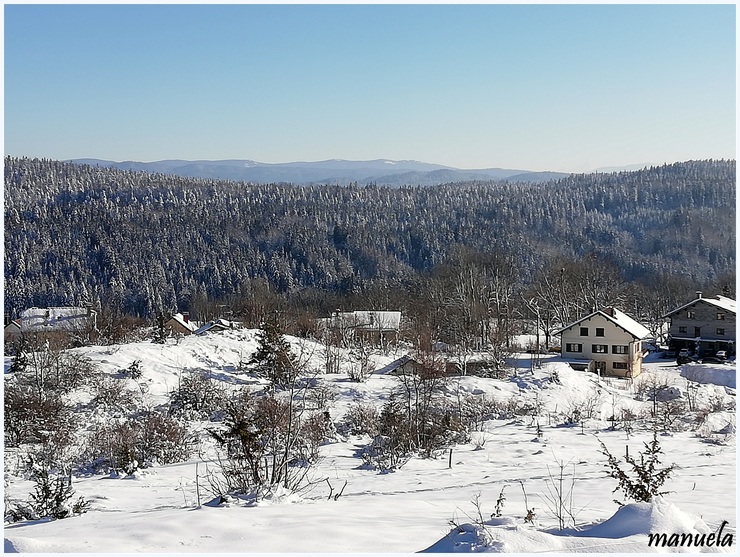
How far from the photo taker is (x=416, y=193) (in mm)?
143500

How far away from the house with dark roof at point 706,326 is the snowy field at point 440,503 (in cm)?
1649

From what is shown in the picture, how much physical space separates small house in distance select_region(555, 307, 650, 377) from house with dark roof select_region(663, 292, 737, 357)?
5720 mm

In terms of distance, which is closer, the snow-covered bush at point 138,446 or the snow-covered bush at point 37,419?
the snow-covered bush at point 138,446

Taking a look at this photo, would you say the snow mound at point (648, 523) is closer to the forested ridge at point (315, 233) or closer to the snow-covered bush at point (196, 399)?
the snow-covered bush at point (196, 399)

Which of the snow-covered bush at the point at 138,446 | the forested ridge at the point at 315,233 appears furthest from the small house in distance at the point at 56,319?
the snow-covered bush at the point at 138,446

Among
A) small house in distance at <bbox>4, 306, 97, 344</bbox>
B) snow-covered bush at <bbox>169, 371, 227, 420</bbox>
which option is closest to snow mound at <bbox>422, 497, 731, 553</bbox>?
snow-covered bush at <bbox>169, 371, 227, 420</bbox>

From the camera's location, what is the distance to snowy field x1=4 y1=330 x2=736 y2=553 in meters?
4.92

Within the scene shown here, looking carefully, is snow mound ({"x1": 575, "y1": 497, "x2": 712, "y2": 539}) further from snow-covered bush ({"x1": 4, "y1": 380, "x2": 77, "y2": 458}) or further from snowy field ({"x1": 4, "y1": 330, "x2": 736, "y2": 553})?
snow-covered bush ({"x1": 4, "y1": 380, "x2": 77, "y2": 458})

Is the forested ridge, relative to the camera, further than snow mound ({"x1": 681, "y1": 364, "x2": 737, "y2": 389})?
Yes

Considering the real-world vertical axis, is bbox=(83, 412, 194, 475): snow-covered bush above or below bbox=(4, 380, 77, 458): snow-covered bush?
above

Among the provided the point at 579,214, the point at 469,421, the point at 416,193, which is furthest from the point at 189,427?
the point at 416,193

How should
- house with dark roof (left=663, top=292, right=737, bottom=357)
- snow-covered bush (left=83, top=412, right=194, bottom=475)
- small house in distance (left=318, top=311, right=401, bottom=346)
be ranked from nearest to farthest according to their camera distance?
snow-covered bush (left=83, top=412, right=194, bottom=475) < house with dark roof (left=663, top=292, right=737, bottom=357) < small house in distance (left=318, top=311, right=401, bottom=346)

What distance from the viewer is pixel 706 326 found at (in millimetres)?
35656

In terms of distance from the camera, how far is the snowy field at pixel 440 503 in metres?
Answer: 4.92
